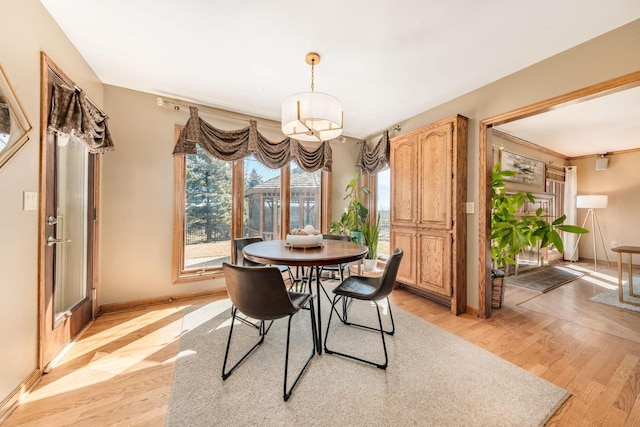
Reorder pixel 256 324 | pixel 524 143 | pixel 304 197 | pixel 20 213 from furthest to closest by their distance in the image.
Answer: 1. pixel 524 143
2. pixel 304 197
3. pixel 256 324
4. pixel 20 213

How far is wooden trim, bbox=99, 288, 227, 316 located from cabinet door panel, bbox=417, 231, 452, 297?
257cm

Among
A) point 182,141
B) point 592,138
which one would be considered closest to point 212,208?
point 182,141

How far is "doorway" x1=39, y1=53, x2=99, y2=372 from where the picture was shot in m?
1.68

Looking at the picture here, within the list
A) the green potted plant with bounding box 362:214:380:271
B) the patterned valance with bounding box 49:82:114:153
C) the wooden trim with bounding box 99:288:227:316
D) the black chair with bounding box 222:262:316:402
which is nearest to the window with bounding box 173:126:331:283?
the wooden trim with bounding box 99:288:227:316

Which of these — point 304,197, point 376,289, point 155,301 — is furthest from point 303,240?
point 155,301

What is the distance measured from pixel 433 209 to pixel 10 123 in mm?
3457

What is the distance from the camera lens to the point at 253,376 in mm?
1626

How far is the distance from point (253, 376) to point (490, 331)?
2137 mm

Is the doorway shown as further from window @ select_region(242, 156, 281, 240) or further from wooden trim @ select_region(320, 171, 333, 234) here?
wooden trim @ select_region(320, 171, 333, 234)

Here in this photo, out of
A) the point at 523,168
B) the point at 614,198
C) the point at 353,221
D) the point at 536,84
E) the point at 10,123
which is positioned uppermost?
the point at 536,84

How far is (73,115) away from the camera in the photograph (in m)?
1.88

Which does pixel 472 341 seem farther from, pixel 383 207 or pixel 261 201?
pixel 261 201

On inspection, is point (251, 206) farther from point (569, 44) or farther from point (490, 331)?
point (569, 44)

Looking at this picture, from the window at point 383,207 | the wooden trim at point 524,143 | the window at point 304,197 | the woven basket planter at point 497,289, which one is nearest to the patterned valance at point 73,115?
the window at point 304,197
